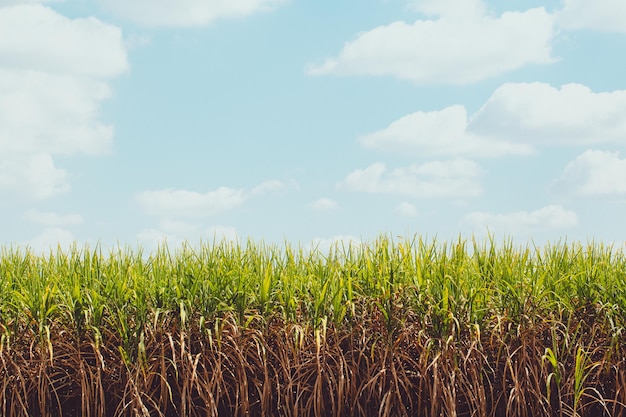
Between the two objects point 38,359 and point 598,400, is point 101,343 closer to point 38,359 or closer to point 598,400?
point 38,359

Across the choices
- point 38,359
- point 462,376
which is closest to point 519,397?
point 462,376

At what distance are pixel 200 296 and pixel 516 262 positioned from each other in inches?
94.3

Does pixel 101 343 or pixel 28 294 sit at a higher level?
pixel 28 294

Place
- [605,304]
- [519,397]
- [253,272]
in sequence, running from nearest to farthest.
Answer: [519,397] < [605,304] < [253,272]

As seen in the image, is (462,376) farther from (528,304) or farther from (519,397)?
(528,304)

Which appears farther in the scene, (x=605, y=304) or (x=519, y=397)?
(x=605, y=304)

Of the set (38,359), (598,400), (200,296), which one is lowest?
(598,400)

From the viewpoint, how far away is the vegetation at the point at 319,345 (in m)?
4.72

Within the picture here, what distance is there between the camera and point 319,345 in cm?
465

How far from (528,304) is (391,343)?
100 centimetres

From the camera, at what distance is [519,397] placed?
15.5 feet

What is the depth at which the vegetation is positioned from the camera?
15.5 feet

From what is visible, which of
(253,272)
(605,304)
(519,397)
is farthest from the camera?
(253,272)

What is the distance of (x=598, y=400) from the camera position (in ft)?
15.7
